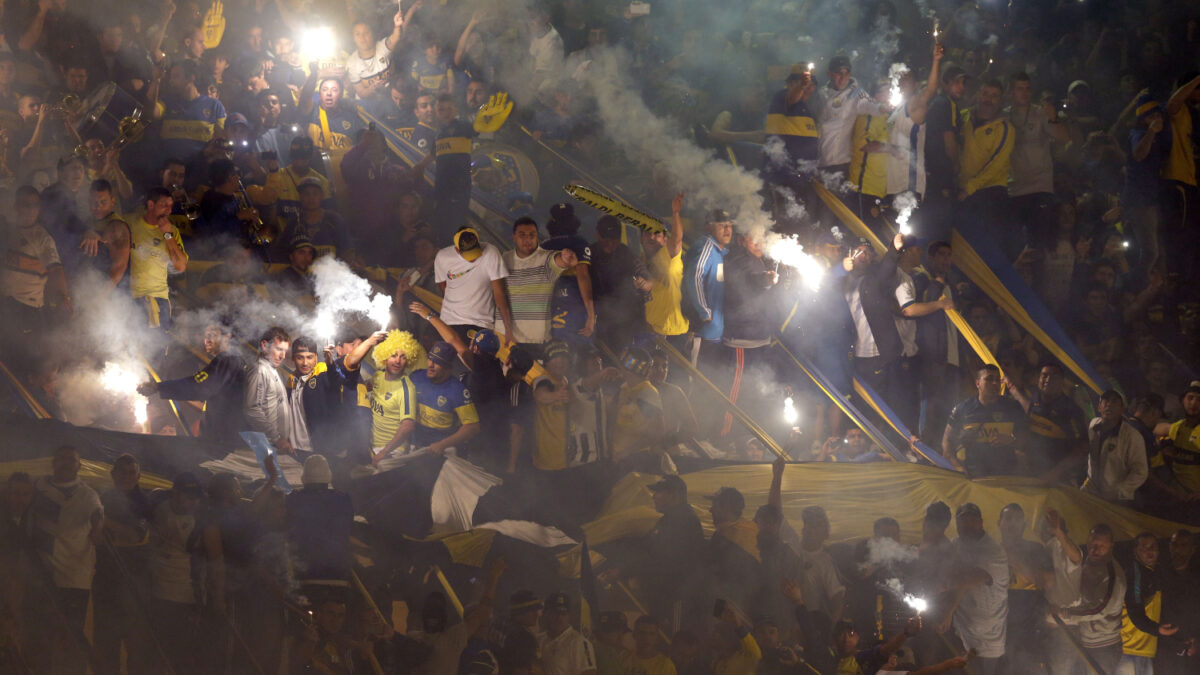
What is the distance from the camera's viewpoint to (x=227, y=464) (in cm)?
837

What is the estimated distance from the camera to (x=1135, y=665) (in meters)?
9.52

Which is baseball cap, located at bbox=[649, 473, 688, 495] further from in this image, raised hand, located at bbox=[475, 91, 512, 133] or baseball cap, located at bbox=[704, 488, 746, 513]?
raised hand, located at bbox=[475, 91, 512, 133]

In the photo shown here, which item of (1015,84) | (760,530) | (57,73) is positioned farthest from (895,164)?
(57,73)

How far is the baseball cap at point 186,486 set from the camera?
8219 millimetres

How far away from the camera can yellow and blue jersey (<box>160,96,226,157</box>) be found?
28.0 ft

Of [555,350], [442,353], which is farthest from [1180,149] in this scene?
[442,353]

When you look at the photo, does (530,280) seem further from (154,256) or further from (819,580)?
(819,580)

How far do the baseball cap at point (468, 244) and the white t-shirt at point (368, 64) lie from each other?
1.44m

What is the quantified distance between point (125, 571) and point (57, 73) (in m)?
3.34

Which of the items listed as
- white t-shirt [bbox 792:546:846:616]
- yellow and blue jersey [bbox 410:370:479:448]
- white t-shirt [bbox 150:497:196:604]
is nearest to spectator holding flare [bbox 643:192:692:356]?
yellow and blue jersey [bbox 410:370:479:448]

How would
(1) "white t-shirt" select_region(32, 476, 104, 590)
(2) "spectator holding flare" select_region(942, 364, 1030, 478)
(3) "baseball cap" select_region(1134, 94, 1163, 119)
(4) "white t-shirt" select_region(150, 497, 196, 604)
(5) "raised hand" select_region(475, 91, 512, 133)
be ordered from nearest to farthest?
(1) "white t-shirt" select_region(32, 476, 104, 590), (4) "white t-shirt" select_region(150, 497, 196, 604), (5) "raised hand" select_region(475, 91, 512, 133), (2) "spectator holding flare" select_region(942, 364, 1030, 478), (3) "baseball cap" select_region(1134, 94, 1163, 119)

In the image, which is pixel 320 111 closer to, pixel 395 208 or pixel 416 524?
pixel 395 208

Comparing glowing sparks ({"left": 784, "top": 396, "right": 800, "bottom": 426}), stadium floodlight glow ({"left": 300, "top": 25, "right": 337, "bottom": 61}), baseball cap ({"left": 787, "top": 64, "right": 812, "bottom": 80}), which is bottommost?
glowing sparks ({"left": 784, "top": 396, "right": 800, "bottom": 426})

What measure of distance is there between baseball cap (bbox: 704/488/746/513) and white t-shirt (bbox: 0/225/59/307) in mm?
4825
